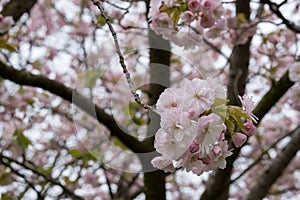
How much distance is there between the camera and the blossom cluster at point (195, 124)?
3.17 ft

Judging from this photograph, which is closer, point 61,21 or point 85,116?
point 85,116

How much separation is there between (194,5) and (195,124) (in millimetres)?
704

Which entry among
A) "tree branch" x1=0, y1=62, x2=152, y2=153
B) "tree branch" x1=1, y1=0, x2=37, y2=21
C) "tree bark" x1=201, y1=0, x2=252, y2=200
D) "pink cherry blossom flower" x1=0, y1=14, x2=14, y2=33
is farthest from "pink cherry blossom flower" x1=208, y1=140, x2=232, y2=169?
"tree branch" x1=1, y1=0, x2=37, y2=21

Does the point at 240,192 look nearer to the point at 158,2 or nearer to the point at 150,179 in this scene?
the point at 150,179

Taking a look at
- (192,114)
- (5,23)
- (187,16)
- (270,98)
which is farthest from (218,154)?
(5,23)

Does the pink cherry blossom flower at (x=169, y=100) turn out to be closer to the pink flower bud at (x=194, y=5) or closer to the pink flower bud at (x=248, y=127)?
the pink flower bud at (x=248, y=127)

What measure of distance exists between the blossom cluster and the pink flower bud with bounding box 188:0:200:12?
587 mm

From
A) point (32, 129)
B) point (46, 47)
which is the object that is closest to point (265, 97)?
point (32, 129)

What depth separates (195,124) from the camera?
0.98 m

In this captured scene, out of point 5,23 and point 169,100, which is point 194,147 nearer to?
point 169,100

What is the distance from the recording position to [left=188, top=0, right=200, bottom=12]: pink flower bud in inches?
61.8

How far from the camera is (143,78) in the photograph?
5.99 feet

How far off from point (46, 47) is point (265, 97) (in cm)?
309

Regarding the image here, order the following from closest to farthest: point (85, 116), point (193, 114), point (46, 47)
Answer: point (193, 114)
point (85, 116)
point (46, 47)
